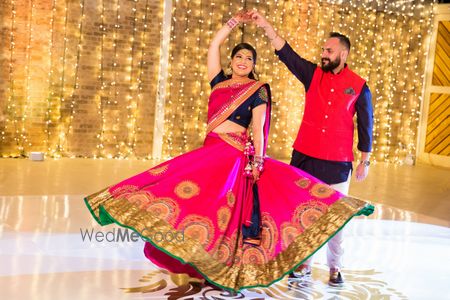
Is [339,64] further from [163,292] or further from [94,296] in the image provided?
[94,296]

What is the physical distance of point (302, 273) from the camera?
4.45 meters

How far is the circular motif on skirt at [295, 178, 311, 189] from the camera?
4098 millimetres

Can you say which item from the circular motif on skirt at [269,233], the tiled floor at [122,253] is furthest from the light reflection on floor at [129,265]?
the circular motif on skirt at [269,233]

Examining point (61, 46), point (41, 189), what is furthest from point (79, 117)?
point (41, 189)

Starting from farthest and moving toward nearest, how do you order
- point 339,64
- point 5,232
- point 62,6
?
point 62,6 < point 5,232 < point 339,64

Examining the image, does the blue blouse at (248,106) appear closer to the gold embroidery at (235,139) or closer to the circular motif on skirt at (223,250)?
the gold embroidery at (235,139)

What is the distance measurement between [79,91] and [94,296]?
5297mm

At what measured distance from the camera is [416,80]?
37.3 ft

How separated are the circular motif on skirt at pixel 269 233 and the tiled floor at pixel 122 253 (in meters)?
0.29

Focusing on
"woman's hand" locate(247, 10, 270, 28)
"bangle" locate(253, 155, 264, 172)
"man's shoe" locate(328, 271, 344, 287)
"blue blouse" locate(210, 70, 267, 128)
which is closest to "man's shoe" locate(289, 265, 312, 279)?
"man's shoe" locate(328, 271, 344, 287)

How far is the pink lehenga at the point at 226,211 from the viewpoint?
3816mm

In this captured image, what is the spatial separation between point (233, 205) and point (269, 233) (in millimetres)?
264

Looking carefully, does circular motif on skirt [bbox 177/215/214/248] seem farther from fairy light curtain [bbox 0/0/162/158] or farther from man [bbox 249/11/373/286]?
fairy light curtain [bbox 0/0/162/158]

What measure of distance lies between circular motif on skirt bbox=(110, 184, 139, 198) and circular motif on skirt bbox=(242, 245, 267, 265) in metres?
0.72
